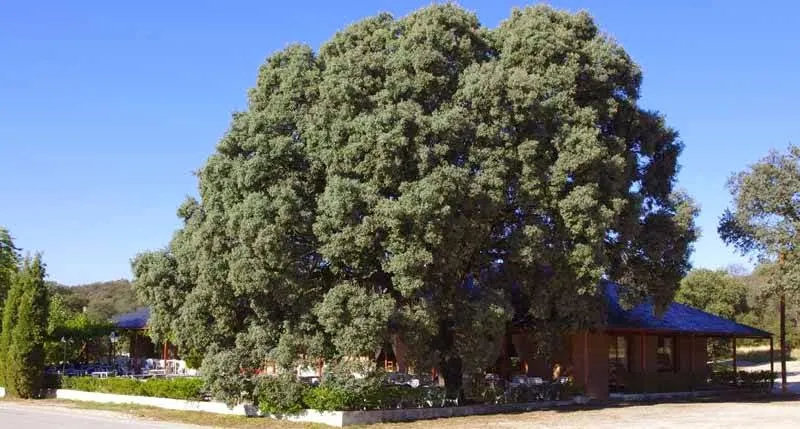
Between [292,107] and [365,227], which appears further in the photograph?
[292,107]

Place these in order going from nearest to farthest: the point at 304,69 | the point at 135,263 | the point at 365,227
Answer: the point at 365,227 < the point at 304,69 < the point at 135,263

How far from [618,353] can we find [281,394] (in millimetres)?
17332

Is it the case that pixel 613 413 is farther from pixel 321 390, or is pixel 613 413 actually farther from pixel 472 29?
pixel 472 29

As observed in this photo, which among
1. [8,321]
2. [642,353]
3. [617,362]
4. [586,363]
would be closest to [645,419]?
[586,363]

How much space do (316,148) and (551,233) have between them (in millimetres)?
7178

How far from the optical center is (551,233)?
23625 mm

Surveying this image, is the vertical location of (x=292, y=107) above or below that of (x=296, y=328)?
above

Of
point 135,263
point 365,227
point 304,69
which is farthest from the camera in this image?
point 135,263

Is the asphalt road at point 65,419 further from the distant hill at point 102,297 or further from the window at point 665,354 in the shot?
the distant hill at point 102,297

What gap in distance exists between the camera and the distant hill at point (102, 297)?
7794 cm

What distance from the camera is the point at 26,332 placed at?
30.5 m

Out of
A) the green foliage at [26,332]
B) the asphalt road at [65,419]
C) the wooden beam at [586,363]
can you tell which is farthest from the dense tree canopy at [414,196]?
the green foliage at [26,332]

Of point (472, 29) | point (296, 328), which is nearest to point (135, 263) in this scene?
point (296, 328)

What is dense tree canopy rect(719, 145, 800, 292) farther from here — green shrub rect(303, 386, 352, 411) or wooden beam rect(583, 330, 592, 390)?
green shrub rect(303, 386, 352, 411)
